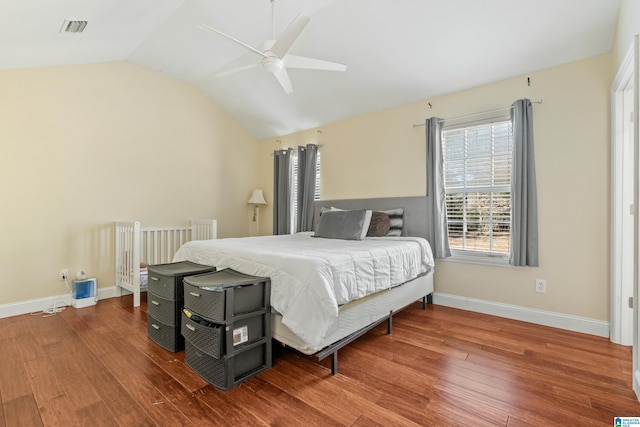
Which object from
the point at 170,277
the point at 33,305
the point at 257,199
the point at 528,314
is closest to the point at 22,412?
the point at 170,277

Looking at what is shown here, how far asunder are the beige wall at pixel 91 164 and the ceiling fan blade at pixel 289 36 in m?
2.60

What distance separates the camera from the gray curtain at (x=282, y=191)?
4727 mm

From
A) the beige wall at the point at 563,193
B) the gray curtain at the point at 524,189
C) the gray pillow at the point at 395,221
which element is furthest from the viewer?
the gray pillow at the point at 395,221

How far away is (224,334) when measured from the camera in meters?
1.72

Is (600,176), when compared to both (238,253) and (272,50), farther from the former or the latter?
(238,253)

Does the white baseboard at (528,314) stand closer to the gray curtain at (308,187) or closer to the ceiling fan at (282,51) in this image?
the gray curtain at (308,187)

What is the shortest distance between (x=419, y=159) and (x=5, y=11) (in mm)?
3648

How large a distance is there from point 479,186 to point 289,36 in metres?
Result: 2.33

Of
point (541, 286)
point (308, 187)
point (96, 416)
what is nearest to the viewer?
point (96, 416)

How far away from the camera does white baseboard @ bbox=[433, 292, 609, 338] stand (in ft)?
8.20

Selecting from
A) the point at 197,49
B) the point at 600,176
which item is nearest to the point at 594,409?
the point at 600,176

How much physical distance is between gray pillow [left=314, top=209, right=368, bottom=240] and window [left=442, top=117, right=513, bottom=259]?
1026 millimetres

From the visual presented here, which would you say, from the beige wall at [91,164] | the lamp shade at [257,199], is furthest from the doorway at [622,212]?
the beige wall at [91,164]

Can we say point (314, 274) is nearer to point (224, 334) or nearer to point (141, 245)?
point (224, 334)
